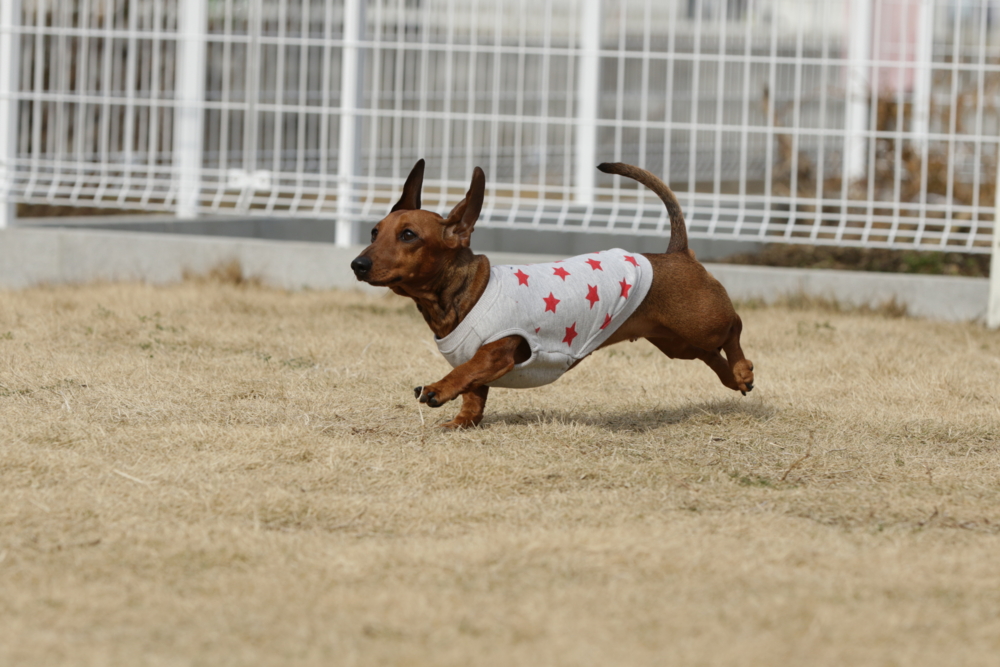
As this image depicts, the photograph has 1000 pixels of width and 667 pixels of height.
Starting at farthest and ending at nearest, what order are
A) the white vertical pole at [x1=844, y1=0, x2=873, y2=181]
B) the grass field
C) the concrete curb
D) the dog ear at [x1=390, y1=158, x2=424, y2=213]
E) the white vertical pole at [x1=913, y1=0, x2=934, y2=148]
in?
the white vertical pole at [x1=844, y1=0, x2=873, y2=181], the white vertical pole at [x1=913, y1=0, x2=934, y2=148], the concrete curb, the dog ear at [x1=390, y1=158, x2=424, y2=213], the grass field

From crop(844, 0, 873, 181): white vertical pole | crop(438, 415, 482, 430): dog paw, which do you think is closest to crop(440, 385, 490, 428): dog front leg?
crop(438, 415, 482, 430): dog paw

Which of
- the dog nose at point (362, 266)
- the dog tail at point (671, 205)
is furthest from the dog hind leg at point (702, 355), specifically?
the dog nose at point (362, 266)

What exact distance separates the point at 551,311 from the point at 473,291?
231mm

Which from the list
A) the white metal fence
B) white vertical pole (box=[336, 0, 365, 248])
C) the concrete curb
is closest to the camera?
the concrete curb

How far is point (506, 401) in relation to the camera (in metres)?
4.50

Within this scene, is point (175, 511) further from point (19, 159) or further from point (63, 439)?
point (19, 159)

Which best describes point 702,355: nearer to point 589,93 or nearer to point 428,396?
point 428,396

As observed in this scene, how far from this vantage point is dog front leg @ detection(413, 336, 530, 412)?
3533 millimetres

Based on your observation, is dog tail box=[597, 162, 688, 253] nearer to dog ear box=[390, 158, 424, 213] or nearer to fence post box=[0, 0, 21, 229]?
dog ear box=[390, 158, 424, 213]

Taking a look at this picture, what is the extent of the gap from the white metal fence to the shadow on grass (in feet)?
7.91

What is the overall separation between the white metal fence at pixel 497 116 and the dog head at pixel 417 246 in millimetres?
3025

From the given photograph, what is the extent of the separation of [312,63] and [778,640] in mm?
8220

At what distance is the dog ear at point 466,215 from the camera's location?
3.62 metres

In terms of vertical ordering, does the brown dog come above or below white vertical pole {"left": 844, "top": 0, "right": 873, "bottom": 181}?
below
